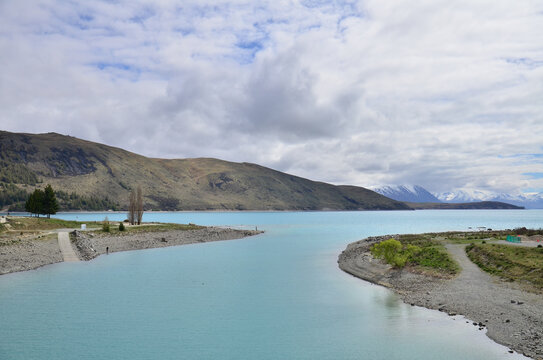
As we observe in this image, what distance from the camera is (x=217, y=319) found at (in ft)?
123

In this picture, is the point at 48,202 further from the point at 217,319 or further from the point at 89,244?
the point at 217,319

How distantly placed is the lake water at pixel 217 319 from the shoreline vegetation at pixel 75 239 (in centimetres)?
664

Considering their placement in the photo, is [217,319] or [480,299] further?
[480,299]

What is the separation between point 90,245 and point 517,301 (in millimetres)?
78515

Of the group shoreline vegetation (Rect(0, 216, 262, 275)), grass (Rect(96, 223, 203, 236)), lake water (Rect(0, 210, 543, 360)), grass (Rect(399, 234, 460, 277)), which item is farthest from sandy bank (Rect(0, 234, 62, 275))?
grass (Rect(399, 234, 460, 277))

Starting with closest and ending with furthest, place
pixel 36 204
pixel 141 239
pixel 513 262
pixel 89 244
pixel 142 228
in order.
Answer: pixel 513 262, pixel 89 244, pixel 141 239, pixel 36 204, pixel 142 228

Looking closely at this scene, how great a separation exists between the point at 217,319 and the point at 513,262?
121 ft

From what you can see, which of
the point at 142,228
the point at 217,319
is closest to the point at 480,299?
the point at 217,319

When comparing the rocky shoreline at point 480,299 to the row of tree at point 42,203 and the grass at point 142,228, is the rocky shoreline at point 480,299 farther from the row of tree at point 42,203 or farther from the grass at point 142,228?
the row of tree at point 42,203

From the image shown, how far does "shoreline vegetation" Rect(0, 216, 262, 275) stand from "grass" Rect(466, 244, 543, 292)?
218 feet

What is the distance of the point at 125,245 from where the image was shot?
96.1 m

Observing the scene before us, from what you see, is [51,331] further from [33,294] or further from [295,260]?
[295,260]

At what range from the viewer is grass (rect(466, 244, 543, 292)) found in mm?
43213

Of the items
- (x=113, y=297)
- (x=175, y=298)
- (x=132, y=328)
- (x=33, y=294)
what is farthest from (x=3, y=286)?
(x=132, y=328)
